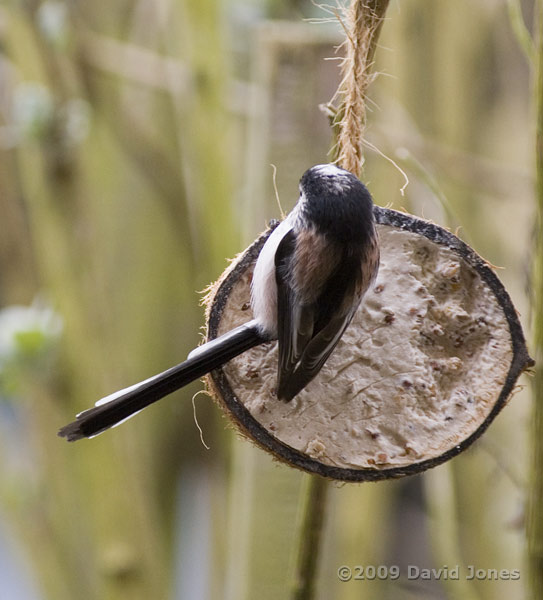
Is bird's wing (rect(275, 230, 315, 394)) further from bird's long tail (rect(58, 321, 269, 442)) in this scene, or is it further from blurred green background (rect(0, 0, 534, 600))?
blurred green background (rect(0, 0, 534, 600))

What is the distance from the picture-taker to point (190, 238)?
209cm

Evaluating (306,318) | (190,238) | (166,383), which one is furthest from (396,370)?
(190,238)

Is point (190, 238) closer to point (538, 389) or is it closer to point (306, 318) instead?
point (306, 318)

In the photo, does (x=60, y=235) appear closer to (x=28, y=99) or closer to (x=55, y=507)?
(x=28, y=99)

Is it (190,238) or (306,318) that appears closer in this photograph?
(306,318)

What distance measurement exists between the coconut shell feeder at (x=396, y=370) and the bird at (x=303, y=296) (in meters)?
0.04

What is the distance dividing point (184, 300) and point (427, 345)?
4.56 ft

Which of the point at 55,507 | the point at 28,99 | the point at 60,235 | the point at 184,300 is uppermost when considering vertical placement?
the point at 28,99

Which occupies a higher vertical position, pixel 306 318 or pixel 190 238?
pixel 306 318

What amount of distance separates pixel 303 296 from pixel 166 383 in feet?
0.59

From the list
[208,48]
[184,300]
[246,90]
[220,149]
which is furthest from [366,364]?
[184,300]

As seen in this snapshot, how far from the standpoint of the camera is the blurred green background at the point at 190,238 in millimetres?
1289

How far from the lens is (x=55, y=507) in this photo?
5.74 feet

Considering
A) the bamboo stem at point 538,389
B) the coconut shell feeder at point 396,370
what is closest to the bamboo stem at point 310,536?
the coconut shell feeder at point 396,370
